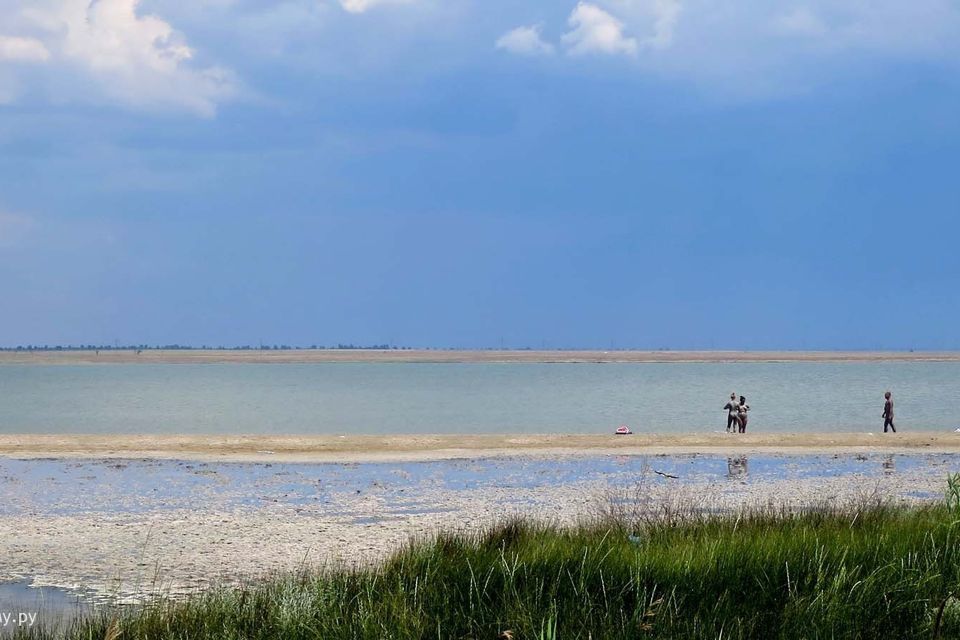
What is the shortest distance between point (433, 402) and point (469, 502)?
44361 millimetres

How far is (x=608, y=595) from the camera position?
7305 mm

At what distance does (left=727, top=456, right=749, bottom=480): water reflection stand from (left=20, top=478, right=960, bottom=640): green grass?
43.9 feet

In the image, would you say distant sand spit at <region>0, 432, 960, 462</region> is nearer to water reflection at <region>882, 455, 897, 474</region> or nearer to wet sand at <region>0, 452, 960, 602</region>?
wet sand at <region>0, 452, 960, 602</region>

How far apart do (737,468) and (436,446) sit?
10047mm

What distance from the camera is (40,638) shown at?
21.3 ft

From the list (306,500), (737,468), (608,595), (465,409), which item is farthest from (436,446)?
(465,409)

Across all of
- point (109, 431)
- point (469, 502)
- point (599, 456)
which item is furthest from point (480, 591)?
point (109, 431)

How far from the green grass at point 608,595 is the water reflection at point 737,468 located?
13.4 meters

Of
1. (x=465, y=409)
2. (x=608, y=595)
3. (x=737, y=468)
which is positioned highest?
(x=608, y=595)

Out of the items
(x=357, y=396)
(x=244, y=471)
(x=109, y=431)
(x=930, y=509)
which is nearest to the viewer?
(x=930, y=509)

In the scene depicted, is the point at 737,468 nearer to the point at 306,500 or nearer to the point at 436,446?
the point at 436,446

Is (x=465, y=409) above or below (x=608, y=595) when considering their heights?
below

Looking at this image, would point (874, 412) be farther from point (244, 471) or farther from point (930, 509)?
point (930, 509)

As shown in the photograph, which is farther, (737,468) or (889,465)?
(889,465)
